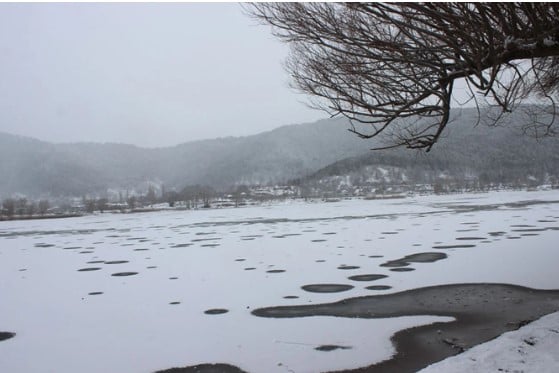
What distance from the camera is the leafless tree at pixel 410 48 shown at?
15.6ft

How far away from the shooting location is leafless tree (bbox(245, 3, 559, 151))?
15.6ft

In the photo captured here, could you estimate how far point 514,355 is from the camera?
155 inches

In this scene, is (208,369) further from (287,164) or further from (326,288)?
(287,164)

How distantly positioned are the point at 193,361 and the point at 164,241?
39.1 feet

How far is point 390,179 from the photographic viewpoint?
115 meters

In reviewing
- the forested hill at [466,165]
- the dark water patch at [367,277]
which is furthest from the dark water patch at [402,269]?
the forested hill at [466,165]

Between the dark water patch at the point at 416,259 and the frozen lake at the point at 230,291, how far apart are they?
20mm

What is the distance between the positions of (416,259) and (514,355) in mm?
5895

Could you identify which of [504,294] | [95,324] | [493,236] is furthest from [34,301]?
[493,236]

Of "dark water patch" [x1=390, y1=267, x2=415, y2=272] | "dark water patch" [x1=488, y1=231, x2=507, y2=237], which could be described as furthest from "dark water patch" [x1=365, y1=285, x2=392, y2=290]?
"dark water patch" [x1=488, y1=231, x2=507, y2=237]

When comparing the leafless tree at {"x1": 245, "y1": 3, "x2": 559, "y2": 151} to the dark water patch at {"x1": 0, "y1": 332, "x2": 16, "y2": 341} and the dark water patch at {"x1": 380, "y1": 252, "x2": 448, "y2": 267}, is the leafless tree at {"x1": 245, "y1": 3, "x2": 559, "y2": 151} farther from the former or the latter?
the dark water patch at {"x1": 0, "y1": 332, "x2": 16, "y2": 341}

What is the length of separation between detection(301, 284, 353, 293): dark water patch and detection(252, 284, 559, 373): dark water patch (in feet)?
2.07

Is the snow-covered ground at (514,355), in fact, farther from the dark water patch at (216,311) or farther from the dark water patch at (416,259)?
the dark water patch at (416,259)

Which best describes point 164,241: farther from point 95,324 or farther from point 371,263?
point 95,324
